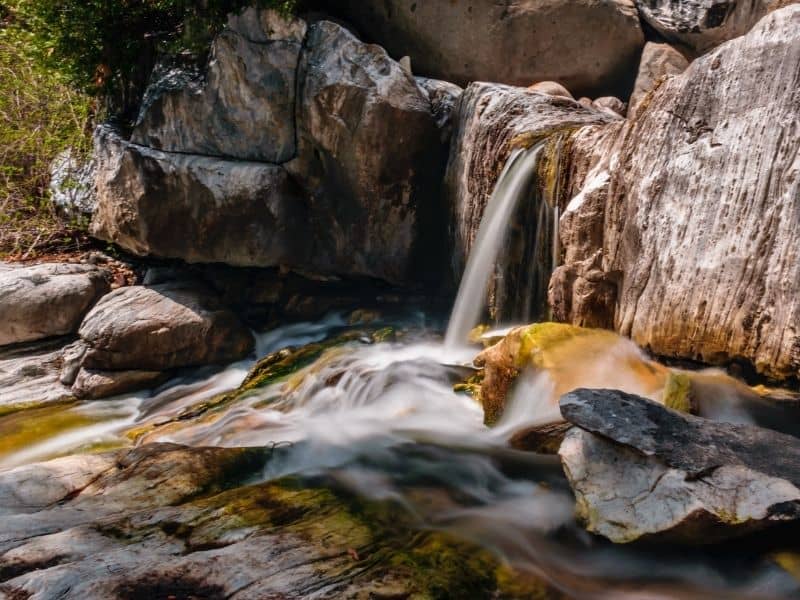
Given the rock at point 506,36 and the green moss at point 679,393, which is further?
the rock at point 506,36

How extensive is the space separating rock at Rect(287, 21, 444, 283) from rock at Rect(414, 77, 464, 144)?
0.66ft

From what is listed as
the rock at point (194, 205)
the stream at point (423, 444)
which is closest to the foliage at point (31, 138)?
the rock at point (194, 205)

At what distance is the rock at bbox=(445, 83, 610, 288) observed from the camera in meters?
6.79

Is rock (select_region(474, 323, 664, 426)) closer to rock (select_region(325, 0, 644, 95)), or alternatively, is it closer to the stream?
the stream

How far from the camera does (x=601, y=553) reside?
10.2ft

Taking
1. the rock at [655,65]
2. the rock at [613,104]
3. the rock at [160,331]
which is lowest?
the rock at [160,331]

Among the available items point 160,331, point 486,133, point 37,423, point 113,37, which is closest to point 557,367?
point 486,133

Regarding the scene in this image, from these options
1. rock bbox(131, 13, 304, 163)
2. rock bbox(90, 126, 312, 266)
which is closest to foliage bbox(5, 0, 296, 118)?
rock bbox(131, 13, 304, 163)

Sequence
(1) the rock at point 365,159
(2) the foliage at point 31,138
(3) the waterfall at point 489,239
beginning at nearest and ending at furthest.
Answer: (3) the waterfall at point 489,239, (1) the rock at point 365,159, (2) the foliage at point 31,138

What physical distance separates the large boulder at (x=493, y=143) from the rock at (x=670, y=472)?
320cm

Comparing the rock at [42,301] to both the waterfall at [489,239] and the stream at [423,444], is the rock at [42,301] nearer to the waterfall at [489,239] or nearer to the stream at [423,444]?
the stream at [423,444]

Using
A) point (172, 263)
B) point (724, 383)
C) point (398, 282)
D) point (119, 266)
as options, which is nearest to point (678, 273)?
point (724, 383)

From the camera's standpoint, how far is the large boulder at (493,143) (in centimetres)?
655

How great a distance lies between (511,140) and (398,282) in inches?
117
